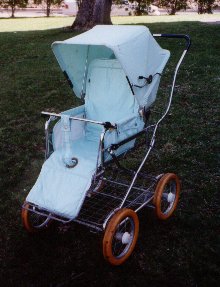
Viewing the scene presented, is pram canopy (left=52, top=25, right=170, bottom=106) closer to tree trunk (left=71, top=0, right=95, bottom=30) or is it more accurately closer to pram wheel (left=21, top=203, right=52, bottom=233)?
pram wheel (left=21, top=203, right=52, bottom=233)

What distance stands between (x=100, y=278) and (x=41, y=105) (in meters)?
5.20

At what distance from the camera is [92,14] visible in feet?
47.2

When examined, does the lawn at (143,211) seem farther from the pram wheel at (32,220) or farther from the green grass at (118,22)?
the green grass at (118,22)

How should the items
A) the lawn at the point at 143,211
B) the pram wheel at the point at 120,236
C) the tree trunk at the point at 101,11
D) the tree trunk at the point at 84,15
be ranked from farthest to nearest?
the tree trunk at the point at 84,15 → the tree trunk at the point at 101,11 → the lawn at the point at 143,211 → the pram wheel at the point at 120,236

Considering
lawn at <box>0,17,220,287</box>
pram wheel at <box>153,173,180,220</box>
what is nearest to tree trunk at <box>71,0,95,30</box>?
lawn at <box>0,17,220,287</box>

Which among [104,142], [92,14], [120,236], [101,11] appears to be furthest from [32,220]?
[92,14]

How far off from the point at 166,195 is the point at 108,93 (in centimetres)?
146

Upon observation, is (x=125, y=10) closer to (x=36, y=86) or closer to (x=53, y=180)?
(x=36, y=86)

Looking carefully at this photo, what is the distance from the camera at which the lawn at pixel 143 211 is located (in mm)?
4012

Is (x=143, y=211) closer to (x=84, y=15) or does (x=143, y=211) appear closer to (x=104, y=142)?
(x=104, y=142)

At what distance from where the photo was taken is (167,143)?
6586 mm

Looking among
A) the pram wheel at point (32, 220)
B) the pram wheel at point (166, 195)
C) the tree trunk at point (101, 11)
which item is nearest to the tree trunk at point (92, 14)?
the tree trunk at point (101, 11)

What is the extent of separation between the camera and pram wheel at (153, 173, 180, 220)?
179 inches

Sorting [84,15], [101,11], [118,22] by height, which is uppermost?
[101,11]
